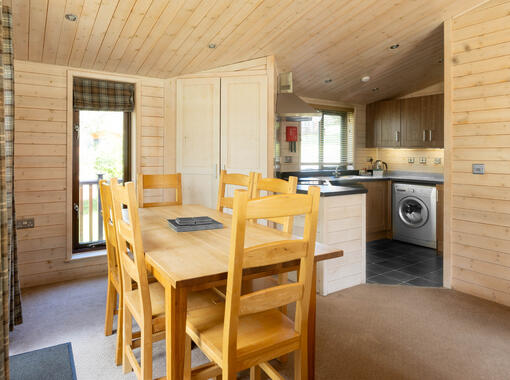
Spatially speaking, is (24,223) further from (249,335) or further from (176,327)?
(249,335)

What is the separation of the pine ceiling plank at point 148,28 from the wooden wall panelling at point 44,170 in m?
0.46

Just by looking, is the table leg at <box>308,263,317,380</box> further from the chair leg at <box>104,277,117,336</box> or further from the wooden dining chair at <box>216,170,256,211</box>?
the chair leg at <box>104,277,117,336</box>

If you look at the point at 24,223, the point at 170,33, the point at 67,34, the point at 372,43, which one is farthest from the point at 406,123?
the point at 24,223

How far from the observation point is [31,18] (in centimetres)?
264

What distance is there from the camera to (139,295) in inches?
63.0

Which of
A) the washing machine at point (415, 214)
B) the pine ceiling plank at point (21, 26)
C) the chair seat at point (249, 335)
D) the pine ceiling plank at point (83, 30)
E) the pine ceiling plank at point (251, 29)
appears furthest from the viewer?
the washing machine at point (415, 214)

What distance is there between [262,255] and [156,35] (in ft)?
8.69

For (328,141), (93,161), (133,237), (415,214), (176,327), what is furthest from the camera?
(328,141)

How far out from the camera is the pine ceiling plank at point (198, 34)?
285 cm

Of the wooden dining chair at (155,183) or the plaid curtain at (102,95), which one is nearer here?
the wooden dining chair at (155,183)

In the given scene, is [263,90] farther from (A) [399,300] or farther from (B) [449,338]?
(B) [449,338]

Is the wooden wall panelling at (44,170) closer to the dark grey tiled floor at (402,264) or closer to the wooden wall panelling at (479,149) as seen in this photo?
the dark grey tiled floor at (402,264)

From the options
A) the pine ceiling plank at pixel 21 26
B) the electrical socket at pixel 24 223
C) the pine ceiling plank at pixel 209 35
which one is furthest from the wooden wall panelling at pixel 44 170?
the pine ceiling plank at pixel 209 35

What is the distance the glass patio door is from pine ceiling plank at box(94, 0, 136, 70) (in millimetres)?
593
